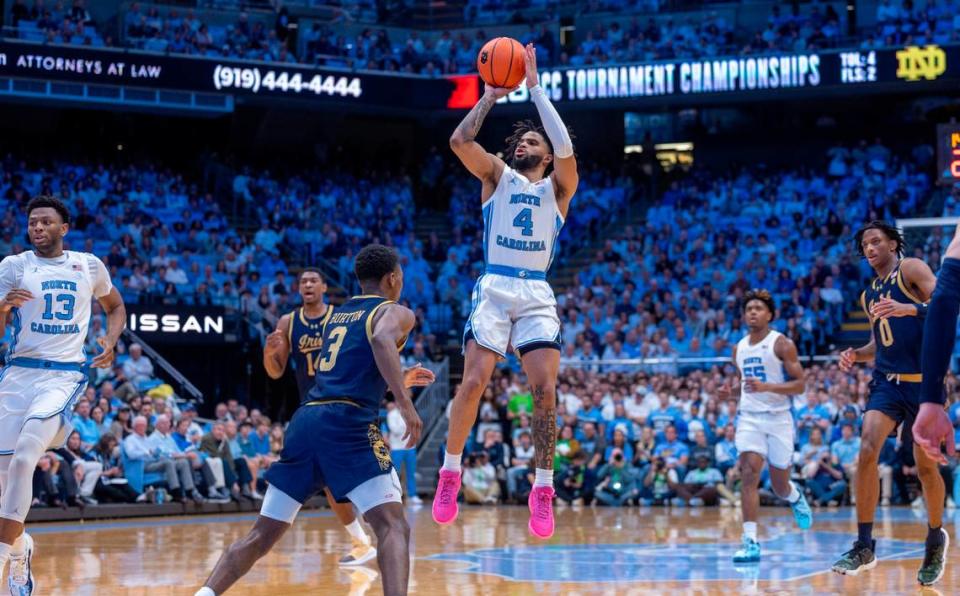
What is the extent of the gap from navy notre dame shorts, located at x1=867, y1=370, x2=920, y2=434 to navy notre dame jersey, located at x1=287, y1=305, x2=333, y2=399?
14.9 ft

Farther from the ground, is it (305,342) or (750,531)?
(305,342)

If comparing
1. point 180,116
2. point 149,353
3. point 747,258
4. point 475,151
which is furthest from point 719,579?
point 180,116

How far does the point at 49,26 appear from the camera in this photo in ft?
88.6

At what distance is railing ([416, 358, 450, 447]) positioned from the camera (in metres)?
22.6

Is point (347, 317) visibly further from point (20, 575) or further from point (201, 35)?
point (201, 35)

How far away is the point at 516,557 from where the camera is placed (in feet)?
36.8

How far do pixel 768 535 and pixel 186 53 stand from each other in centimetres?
1895

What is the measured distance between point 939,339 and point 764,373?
7.57 metres

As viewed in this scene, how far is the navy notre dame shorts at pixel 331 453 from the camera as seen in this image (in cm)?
633

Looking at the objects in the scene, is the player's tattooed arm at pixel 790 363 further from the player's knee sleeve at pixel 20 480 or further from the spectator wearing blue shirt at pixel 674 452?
the spectator wearing blue shirt at pixel 674 452

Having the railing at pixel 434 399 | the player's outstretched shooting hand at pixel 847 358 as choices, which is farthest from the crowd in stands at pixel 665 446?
the player's outstretched shooting hand at pixel 847 358

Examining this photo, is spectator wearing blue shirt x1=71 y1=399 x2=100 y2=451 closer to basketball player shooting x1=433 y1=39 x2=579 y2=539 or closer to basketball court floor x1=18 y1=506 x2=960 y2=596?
basketball court floor x1=18 y1=506 x2=960 y2=596

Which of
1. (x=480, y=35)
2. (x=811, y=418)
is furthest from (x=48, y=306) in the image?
(x=480, y=35)

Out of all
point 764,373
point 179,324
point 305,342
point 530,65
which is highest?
point 530,65
